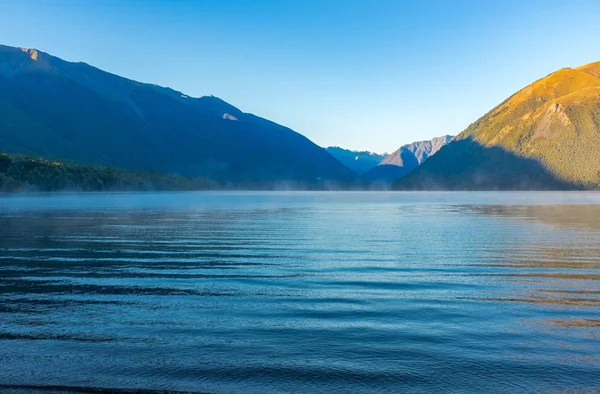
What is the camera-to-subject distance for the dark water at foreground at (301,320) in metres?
10.3

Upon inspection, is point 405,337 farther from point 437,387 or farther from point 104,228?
point 104,228

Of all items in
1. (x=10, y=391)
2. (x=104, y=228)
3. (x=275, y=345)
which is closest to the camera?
(x=10, y=391)

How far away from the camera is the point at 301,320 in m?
14.5

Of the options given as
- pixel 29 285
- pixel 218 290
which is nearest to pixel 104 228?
pixel 29 285

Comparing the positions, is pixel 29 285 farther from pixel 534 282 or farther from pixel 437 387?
pixel 534 282

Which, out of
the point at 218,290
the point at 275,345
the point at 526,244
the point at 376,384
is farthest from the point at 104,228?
the point at 376,384

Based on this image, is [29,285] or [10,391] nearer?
[10,391]

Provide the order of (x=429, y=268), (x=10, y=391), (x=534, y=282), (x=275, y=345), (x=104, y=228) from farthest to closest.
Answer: (x=104, y=228) < (x=429, y=268) < (x=534, y=282) < (x=275, y=345) < (x=10, y=391)

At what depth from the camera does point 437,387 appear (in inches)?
386

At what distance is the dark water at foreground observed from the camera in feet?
33.9

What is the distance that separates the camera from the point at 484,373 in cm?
1051

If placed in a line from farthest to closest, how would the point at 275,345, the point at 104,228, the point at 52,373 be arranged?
the point at 104,228
the point at 275,345
the point at 52,373

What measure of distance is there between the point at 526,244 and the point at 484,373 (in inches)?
998

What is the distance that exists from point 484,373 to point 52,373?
8.37 m
